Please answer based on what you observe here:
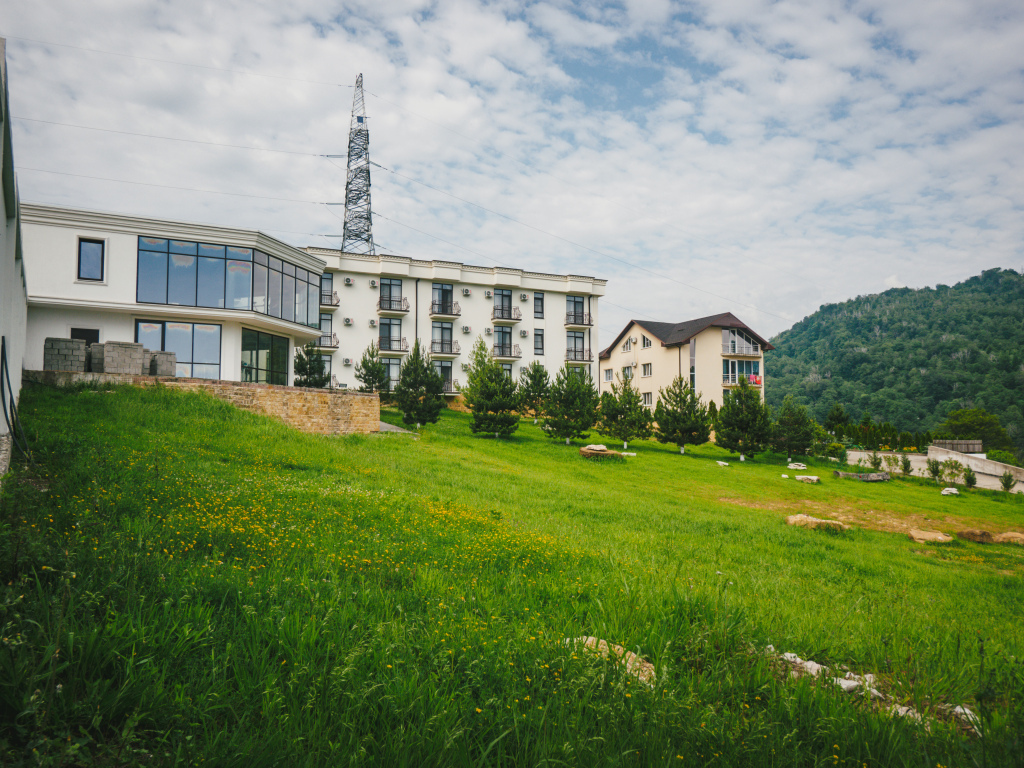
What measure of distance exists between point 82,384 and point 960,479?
42167 millimetres

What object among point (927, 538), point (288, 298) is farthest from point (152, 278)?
point (927, 538)

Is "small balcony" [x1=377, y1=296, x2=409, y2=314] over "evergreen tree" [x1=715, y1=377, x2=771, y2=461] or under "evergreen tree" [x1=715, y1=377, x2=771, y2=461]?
over

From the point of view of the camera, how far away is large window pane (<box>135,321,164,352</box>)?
23156 mm

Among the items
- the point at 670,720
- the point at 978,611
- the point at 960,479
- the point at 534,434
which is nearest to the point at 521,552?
the point at 670,720

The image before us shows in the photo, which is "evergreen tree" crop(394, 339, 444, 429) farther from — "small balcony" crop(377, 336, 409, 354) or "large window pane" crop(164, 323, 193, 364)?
"small balcony" crop(377, 336, 409, 354)

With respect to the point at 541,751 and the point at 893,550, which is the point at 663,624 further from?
the point at 893,550

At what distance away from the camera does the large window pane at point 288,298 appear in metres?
26.5

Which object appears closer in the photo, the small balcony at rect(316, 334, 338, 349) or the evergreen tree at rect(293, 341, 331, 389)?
the evergreen tree at rect(293, 341, 331, 389)

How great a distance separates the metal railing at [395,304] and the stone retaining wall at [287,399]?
21.1 m

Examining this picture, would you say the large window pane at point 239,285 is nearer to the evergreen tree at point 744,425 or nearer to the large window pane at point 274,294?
the large window pane at point 274,294

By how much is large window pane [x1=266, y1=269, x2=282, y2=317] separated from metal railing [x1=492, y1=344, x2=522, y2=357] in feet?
68.4

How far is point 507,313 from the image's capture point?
44.8 metres

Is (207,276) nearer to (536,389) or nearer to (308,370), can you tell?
(308,370)

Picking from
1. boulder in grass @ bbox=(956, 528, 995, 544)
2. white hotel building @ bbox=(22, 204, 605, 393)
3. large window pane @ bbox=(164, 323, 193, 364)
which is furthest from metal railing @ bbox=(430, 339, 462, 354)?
boulder in grass @ bbox=(956, 528, 995, 544)
